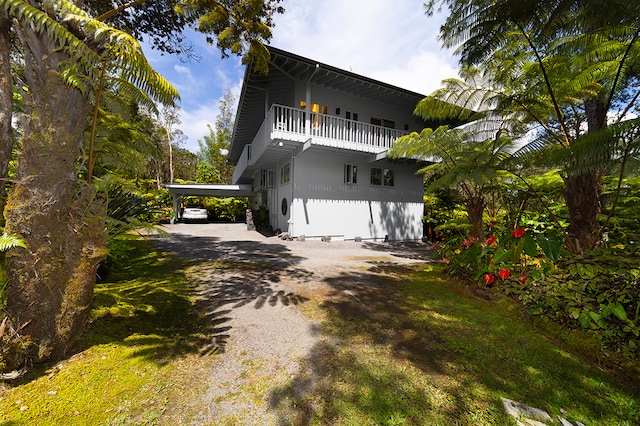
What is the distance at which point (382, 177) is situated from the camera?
12.7 meters

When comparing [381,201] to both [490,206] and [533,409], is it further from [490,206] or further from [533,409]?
[533,409]

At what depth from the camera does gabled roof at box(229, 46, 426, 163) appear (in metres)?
9.48

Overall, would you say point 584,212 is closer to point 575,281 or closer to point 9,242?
point 575,281

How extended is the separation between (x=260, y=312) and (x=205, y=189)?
1786cm

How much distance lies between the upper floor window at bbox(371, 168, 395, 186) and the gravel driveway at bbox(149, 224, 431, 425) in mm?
5501

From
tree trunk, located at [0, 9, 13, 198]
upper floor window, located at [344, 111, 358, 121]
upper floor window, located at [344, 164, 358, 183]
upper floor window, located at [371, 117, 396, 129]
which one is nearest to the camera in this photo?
tree trunk, located at [0, 9, 13, 198]

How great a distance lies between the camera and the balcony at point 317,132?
9500 millimetres

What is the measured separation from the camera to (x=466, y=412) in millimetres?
1904

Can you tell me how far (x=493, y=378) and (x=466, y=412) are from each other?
62cm

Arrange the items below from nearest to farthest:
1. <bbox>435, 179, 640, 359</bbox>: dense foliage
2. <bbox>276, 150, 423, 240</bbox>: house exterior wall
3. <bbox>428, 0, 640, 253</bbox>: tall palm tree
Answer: <bbox>435, 179, 640, 359</bbox>: dense foliage < <bbox>428, 0, 640, 253</bbox>: tall palm tree < <bbox>276, 150, 423, 240</bbox>: house exterior wall

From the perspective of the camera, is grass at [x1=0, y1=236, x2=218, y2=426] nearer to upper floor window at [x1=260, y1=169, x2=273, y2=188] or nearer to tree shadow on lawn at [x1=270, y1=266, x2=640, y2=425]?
tree shadow on lawn at [x1=270, y1=266, x2=640, y2=425]

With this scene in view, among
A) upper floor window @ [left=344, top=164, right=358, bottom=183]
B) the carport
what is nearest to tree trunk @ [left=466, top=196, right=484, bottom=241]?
upper floor window @ [left=344, top=164, right=358, bottom=183]

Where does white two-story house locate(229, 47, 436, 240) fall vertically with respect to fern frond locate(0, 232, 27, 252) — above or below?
above

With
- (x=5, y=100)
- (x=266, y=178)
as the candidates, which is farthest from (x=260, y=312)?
(x=266, y=178)
